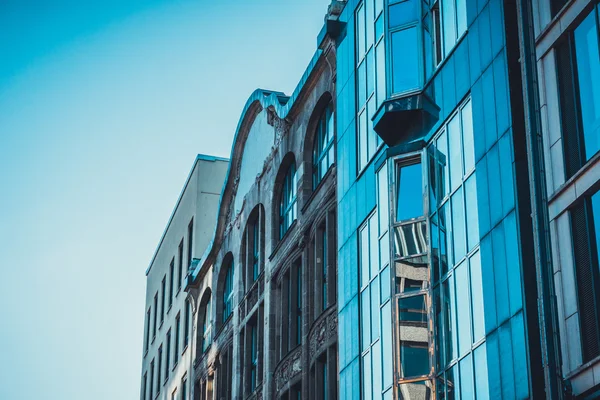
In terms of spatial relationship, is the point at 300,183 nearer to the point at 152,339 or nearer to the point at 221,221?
the point at 221,221

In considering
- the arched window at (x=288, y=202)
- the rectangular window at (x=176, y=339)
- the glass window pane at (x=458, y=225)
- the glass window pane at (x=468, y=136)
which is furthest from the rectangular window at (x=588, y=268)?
the rectangular window at (x=176, y=339)

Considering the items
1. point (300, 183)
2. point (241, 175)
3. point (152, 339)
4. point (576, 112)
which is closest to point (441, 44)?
point (576, 112)

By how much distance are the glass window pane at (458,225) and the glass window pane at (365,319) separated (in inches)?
206

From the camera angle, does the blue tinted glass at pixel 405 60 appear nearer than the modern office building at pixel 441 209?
No

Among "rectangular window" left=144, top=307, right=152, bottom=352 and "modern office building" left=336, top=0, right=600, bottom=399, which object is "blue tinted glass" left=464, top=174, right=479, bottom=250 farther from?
"rectangular window" left=144, top=307, right=152, bottom=352

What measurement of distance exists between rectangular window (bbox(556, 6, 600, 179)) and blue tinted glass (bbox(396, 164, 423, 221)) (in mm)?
5503

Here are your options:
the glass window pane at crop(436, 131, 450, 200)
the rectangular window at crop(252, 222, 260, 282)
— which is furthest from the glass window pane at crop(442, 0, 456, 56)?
the rectangular window at crop(252, 222, 260, 282)

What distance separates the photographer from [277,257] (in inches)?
1656

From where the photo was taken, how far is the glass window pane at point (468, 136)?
1009 inches

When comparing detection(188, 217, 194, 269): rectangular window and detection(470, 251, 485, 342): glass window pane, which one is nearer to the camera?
detection(470, 251, 485, 342): glass window pane

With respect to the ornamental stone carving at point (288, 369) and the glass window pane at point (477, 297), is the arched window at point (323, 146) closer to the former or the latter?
the ornamental stone carving at point (288, 369)

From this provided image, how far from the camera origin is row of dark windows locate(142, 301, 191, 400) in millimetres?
59688

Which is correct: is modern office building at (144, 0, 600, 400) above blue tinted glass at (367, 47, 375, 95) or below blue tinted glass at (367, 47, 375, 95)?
below

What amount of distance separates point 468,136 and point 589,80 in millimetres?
4042
